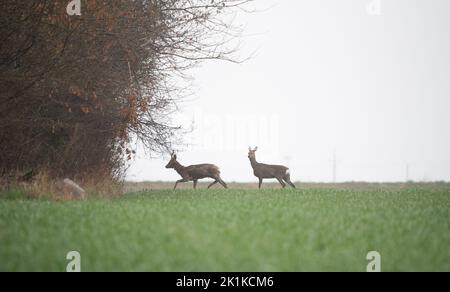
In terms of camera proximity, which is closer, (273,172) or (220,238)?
(220,238)

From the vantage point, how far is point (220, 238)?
8984 millimetres

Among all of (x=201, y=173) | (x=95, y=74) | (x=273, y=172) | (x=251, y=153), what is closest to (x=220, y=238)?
(x=95, y=74)

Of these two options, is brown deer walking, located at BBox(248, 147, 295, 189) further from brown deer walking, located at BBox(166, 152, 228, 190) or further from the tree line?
the tree line

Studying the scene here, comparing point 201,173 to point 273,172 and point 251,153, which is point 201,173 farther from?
point 273,172

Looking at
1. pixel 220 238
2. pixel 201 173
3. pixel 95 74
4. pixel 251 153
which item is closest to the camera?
pixel 220 238

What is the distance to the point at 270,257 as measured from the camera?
791cm

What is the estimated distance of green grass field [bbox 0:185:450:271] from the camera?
25.0 ft

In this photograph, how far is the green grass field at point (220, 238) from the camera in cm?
763

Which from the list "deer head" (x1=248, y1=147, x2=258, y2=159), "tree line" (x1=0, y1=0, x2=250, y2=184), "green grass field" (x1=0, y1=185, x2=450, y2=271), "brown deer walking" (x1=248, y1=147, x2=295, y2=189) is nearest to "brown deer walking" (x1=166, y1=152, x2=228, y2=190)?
"brown deer walking" (x1=248, y1=147, x2=295, y2=189)

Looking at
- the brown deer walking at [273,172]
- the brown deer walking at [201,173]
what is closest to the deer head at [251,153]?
the brown deer walking at [273,172]

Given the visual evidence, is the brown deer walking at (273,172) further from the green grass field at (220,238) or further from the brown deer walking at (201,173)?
the green grass field at (220,238)

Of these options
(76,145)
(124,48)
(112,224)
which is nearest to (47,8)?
(124,48)
